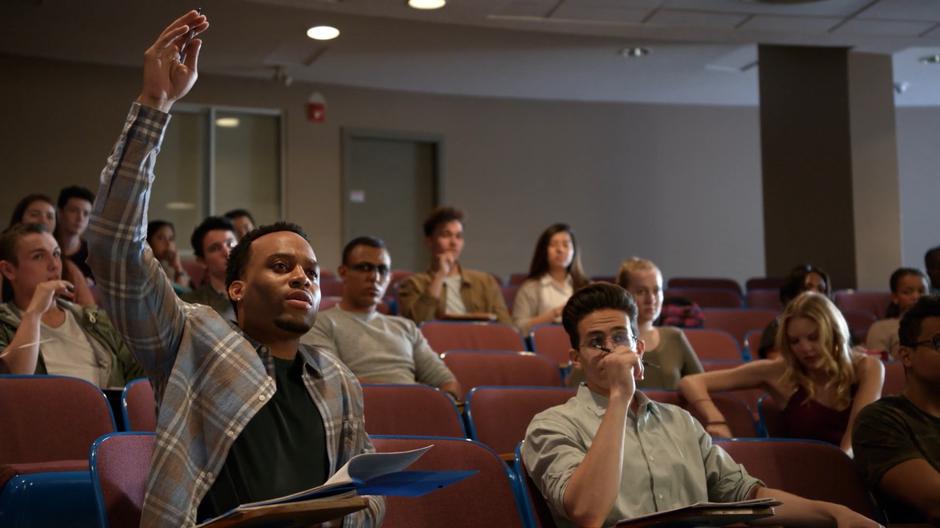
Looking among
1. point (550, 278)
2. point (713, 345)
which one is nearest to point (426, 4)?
point (550, 278)

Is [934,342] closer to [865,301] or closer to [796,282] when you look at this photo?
[796,282]

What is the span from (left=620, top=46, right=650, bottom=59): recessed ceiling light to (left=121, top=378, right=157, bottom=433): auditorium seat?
232 inches

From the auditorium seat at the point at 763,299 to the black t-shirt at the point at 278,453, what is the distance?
18.0ft

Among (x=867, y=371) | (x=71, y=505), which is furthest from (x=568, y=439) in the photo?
(x=867, y=371)

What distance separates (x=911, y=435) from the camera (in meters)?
2.61

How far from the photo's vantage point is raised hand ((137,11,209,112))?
1.76 meters

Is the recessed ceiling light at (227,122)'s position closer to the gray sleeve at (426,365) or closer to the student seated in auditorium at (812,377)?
the gray sleeve at (426,365)

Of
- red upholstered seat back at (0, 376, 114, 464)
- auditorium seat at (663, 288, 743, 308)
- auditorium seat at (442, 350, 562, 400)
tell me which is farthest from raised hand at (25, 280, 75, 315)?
auditorium seat at (663, 288, 743, 308)

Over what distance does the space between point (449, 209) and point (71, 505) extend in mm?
3182

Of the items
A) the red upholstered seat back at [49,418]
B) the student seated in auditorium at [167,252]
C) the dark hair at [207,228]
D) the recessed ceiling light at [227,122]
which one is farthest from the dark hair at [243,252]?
the recessed ceiling light at [227,122]

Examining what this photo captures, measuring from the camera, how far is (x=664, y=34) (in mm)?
7059

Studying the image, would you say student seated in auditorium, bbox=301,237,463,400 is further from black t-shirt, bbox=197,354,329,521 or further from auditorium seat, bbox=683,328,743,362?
black t-shirt, bbox=197,354,329,521

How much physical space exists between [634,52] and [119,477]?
671 centimetres

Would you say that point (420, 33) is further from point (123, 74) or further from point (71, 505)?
point (71, 505)
